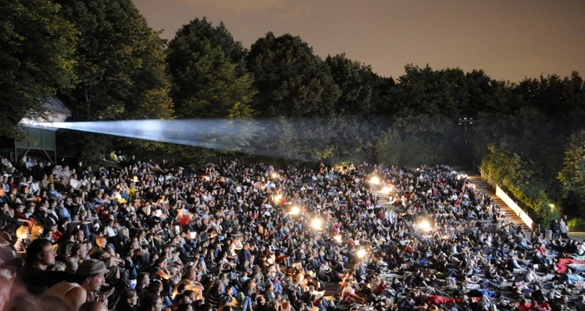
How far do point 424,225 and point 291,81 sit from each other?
1577 cm

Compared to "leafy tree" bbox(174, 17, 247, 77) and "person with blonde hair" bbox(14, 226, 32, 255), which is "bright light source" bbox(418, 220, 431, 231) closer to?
"leafy tree" bbox(174, 17, 247, 77)

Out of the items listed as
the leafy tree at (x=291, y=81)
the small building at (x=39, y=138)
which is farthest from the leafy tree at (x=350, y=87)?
the small building at (x=39, y=138)

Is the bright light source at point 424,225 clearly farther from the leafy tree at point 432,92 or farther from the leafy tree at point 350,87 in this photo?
the leafy tree at point 432,92

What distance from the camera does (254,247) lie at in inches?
567

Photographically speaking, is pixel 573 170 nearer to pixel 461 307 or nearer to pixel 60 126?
pixel 461 307

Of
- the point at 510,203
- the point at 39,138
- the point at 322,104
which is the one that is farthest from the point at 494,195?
the point at 39,138

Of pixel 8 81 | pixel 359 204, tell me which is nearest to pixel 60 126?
pixel 8 81

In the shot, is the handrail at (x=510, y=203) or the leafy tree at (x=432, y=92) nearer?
the handrail at (x=510, y=203)

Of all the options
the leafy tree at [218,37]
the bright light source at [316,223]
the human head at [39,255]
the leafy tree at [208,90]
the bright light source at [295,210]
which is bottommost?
the bright light source at [316,223]

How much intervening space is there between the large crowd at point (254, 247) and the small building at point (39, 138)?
1.50m

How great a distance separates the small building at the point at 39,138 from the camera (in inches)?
742

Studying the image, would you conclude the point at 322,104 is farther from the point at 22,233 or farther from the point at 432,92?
the point at 22,233

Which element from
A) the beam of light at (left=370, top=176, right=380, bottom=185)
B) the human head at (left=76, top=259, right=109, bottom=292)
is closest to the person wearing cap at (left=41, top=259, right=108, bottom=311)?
the human head at (left=76, top=259, right=109, bottom=292)

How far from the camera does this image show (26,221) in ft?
30.8
